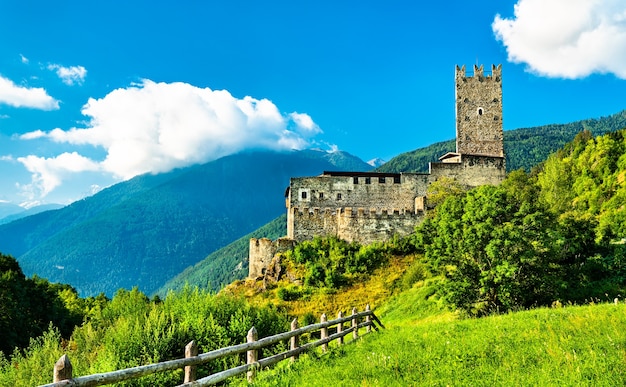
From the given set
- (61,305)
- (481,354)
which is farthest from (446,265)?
(61,305)

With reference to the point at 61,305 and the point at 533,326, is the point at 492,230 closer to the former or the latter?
the point at 533,326

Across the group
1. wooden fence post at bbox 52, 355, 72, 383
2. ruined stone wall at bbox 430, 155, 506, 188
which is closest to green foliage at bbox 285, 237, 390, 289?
ruined stone wall at bbox 430, 155, 506, 188

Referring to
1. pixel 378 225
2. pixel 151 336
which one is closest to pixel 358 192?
pixel 378 225

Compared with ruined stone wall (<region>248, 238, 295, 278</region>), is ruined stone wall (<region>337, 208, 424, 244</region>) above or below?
above

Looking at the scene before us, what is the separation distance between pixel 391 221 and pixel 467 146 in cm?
2022

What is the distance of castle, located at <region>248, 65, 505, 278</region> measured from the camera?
53656 millimetres

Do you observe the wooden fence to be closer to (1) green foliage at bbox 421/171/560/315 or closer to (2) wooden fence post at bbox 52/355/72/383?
(2) wooden fence post at bbox 52/355/72/383

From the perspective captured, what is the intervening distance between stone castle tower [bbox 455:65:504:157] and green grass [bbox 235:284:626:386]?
172 feet

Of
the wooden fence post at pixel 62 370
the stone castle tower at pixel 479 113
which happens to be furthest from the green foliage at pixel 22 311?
the stone castle tower at pixel 479 113

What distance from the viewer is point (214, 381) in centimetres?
967

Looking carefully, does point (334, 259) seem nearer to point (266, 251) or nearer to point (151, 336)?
point (266, 251)

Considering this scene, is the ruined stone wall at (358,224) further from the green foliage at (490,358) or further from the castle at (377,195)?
the green foliage at (490,358)

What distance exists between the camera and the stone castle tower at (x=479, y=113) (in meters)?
66.8

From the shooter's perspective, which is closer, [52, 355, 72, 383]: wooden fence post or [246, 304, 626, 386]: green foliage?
[52, 355, 72, 383]: wooden fence post
